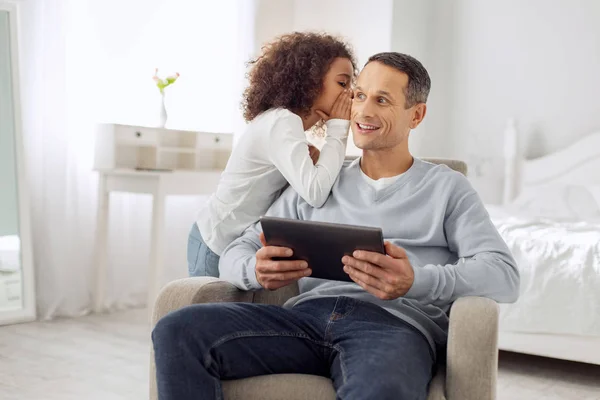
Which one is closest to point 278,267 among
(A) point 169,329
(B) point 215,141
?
(A) point 169,329

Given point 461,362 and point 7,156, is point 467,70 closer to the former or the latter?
point 7,156

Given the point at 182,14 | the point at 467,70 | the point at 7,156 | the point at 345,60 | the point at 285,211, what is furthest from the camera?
the point at 467,70

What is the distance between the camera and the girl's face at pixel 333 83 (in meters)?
1.98

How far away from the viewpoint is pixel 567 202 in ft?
14.3

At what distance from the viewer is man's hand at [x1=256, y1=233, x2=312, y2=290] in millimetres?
1561

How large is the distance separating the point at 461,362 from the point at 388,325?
0.59ft

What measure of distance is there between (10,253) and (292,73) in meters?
1.99

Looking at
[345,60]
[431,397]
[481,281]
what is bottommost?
[431,397]

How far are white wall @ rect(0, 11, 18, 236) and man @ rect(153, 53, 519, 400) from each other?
1916mm

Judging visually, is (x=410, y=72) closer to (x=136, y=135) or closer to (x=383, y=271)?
(x=383, y=271)

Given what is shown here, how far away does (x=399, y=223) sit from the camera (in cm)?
171

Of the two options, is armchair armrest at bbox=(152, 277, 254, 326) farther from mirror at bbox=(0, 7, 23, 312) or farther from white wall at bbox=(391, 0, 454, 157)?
white wall at bbox=(391, 0, 454, 157)

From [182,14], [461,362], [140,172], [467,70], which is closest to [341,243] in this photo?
[461,362]

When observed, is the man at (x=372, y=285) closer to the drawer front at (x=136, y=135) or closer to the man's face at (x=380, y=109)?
the man's face at (x=380, y=109)
